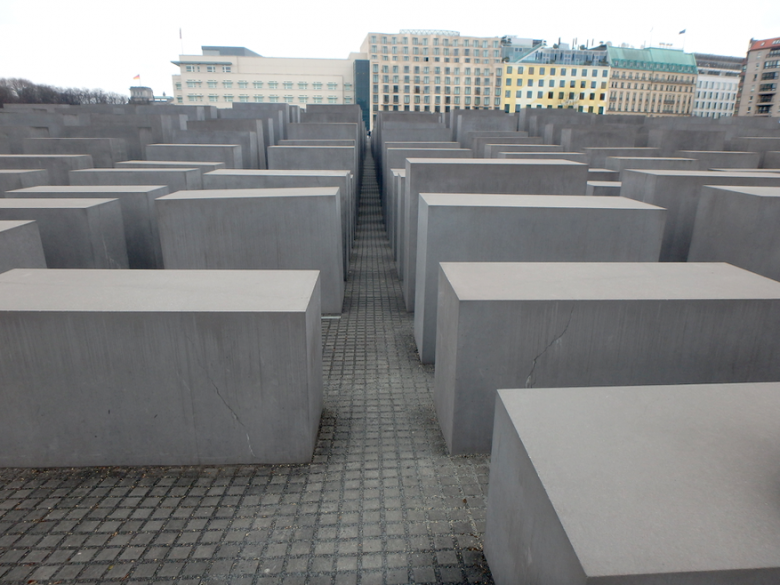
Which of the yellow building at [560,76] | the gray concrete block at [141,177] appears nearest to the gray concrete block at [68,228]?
the gray concrete block at [141,177]

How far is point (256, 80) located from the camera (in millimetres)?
75438

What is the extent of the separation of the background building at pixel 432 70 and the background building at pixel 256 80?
1475 cm

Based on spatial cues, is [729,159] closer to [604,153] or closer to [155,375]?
[604,153]

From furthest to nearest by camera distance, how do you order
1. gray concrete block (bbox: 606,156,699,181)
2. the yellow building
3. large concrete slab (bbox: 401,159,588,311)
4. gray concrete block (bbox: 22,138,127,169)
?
the yellow building < gray concrete block (bbox: 22,138,127,169) < gray concrete block (bbox: 606,156,699,181) < large concrete slab (bbox: 401,159,588,311)

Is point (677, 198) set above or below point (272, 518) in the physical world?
above

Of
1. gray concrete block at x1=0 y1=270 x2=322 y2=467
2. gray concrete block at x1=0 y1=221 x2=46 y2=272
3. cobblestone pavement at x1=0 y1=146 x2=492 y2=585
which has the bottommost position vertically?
cobblestone pavement at x1=0 y1=146 x2=492 y2=585

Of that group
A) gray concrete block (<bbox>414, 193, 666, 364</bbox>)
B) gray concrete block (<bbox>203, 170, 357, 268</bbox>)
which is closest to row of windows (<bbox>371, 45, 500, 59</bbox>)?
gray concrete block (<bbox>203, 170, 357, 268</bbox>)

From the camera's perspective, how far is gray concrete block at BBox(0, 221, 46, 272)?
4.82 meters

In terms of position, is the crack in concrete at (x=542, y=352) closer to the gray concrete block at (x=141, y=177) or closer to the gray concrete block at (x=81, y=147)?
the gray concrete block at (x=141, y=177)

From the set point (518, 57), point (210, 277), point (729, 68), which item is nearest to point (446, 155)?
point (210, 277)

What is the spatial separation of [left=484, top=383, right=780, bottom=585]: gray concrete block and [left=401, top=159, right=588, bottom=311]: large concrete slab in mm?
4905

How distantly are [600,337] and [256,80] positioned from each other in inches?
3233

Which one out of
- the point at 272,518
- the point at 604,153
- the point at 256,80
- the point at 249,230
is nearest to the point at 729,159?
the point at 604,153

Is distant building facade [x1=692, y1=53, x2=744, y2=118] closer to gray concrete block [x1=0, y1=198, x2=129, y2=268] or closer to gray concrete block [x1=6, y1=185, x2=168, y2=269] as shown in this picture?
gray concrete block [x1=6, y1=185, x2=168, y2=269]
